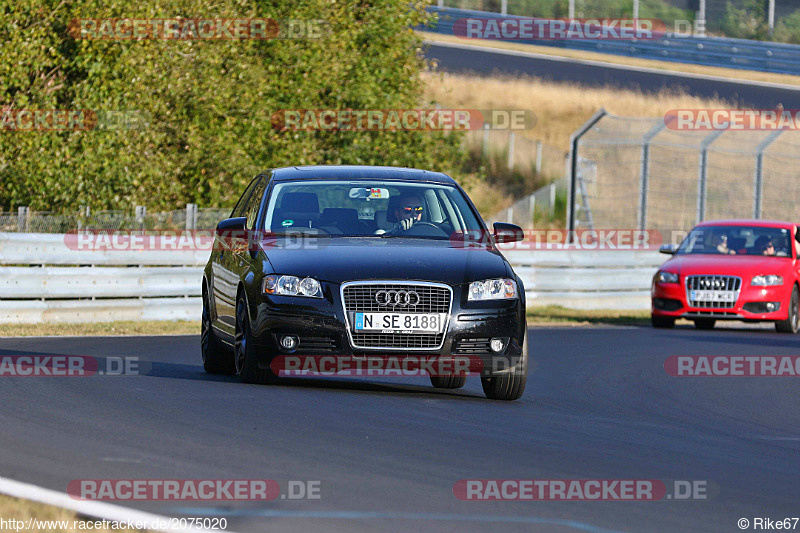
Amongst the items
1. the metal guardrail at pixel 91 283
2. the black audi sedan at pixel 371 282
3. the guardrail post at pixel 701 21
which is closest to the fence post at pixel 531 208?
the guardrail post at pixel 701 21

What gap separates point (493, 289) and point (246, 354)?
1774 millimetres

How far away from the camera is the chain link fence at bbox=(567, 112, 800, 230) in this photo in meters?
27.6

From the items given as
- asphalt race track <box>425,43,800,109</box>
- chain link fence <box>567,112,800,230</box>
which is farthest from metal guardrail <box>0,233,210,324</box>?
asphalt race track <box>425,43,800,109</box>

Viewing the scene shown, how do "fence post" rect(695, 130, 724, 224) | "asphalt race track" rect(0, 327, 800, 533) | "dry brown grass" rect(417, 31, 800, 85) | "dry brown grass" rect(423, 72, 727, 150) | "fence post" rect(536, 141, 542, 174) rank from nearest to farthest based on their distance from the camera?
"asphalt race track" rect(0, 327, 800, 533)
"fence post" rect(695, 130, 724, 224)
"fence post" rect(536, 141, 542, 174)
"dry brown grass" rect(417, 31, 800, 85)
"dry brown grass" rect(423, 72, 727, 150)

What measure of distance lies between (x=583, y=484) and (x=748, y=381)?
6.98m

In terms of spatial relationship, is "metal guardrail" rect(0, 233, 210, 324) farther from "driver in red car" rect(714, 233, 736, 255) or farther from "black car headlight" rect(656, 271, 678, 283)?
"driver in red car" rect(714, 233, 736, 255)

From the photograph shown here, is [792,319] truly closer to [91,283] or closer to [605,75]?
[91,283]

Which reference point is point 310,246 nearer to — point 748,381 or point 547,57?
point 748,381

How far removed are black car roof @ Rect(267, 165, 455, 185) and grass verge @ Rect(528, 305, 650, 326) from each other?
33.1 feet

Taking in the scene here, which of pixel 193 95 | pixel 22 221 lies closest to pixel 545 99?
pixel 193 95

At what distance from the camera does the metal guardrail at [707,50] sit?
4241cm

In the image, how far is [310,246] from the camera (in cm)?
1038

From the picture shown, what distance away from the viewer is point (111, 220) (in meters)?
21.8

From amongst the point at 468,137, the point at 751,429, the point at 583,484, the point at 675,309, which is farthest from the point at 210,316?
the point at 468,137
